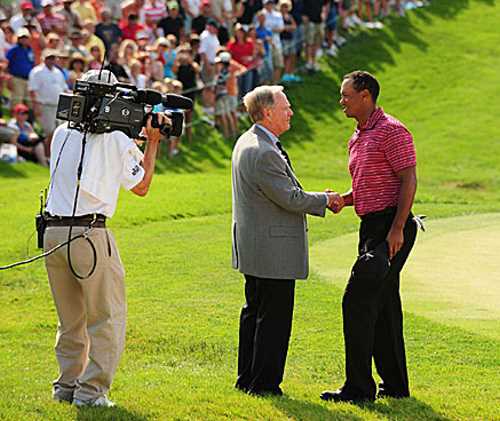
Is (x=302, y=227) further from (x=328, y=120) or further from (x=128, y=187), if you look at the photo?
(x=328, y=120)

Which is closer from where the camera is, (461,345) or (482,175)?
(461,345)

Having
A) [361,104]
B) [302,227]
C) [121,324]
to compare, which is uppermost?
[361,104]

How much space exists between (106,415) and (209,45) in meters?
20.2

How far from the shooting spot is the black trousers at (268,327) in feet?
27.8

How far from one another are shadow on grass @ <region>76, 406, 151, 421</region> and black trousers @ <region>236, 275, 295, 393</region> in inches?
Result: 41.7

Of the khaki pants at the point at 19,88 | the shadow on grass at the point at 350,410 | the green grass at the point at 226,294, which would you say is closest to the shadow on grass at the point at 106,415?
the green grass at the point at 226,294

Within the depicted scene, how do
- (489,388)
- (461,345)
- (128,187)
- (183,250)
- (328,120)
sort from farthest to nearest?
(328,120), (183,250), (461,345), (489,388), (128,187)

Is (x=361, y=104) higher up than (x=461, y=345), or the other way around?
(x=361, y=104)

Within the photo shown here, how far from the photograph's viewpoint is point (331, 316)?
1185 cm

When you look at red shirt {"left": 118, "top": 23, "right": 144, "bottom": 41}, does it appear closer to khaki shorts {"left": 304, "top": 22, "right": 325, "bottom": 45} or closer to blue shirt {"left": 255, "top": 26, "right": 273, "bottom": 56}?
blue shirt {"left": 255, "top": 26, "right": 273, "bottom": 56}

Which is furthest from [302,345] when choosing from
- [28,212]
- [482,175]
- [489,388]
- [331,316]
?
[482,175]

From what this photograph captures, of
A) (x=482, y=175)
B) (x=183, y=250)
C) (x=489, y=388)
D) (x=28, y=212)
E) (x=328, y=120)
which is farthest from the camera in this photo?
(x=328, y=120)

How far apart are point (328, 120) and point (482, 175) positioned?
544 centimetres

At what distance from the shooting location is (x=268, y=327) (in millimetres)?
8477
